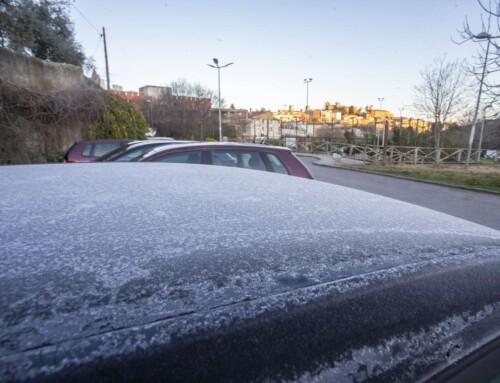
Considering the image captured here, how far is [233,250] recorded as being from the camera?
0.77m

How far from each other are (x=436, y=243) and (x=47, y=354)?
101cm

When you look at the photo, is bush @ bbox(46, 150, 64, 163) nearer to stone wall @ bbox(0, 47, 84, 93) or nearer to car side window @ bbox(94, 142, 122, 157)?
stone wall @ bbox(0, 47, 84, 93)

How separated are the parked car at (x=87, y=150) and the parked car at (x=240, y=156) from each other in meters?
4.41

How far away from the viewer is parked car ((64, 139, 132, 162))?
7.94m

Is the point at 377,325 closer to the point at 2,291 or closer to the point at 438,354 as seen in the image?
the point at 438,354

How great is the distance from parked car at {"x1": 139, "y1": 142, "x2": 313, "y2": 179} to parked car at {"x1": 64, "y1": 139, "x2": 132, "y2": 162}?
4414mm

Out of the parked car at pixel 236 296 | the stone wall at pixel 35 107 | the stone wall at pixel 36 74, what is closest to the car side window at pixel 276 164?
the parked car at pixel 236 296

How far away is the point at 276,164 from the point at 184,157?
1404 mm

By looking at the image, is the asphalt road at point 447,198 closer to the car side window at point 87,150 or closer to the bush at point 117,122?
the car side window at point 87,150

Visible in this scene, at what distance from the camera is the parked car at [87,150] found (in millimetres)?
7939

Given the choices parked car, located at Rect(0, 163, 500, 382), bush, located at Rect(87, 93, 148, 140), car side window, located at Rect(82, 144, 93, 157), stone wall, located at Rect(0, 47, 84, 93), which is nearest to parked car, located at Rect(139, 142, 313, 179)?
parked car, located at Rect(0, 163, 500, 382)

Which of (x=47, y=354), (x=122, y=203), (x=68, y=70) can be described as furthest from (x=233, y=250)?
(x=68, y=70)

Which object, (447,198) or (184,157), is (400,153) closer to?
(447,198)

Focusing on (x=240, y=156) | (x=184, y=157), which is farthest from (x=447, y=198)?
(x=184, y=157)
